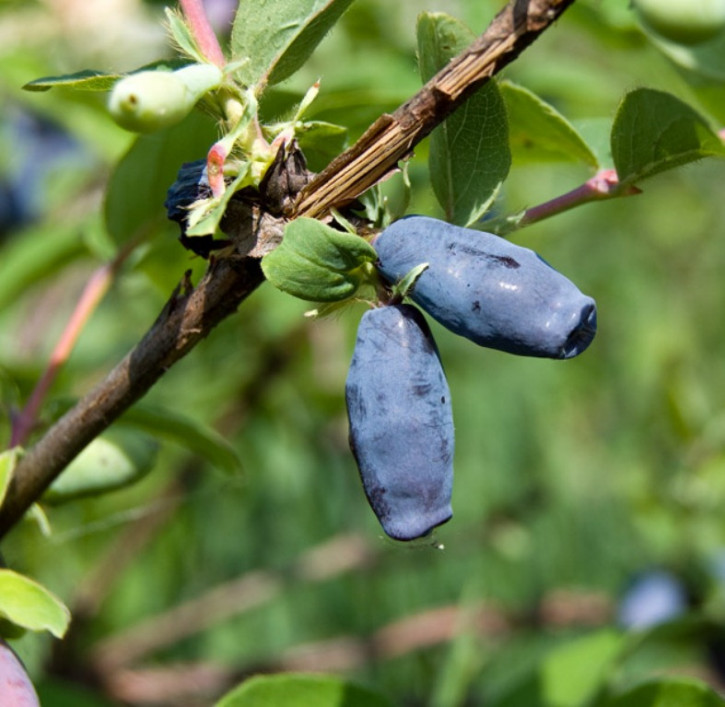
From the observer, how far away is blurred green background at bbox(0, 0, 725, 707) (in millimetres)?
1204

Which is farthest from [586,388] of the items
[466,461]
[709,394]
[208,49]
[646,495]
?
[208,49]

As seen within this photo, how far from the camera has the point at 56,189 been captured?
70.2 inches

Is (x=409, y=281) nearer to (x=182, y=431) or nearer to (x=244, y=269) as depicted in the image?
(x=244, y=269)

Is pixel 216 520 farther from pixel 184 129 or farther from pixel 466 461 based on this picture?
pixel 184 129

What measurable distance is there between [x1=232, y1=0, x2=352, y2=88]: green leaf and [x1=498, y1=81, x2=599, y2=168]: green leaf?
0.13 metres

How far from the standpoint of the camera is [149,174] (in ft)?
2.45

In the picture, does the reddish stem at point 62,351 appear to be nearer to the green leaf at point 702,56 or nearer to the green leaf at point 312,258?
the green leaf at point 312,258

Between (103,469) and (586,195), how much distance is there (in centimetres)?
33

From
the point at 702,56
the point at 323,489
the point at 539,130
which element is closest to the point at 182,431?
the point at 539,130

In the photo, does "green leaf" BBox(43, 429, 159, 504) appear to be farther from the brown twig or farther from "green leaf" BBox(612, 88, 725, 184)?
"green leaf" BBox(612, 88, 725, 184)

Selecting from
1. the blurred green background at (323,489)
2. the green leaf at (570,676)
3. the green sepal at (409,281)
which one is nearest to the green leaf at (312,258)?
the green sepal at (409,281)

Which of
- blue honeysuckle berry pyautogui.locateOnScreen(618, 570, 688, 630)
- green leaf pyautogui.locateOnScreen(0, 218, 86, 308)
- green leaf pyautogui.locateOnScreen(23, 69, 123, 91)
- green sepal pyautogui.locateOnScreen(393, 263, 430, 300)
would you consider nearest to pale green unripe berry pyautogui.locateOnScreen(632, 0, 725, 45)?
green sepal pyautogui.locateOnScreen(393, 263, 430, 300)

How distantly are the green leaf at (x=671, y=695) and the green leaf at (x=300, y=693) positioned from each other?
0.17 m

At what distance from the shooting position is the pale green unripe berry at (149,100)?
0.42 metres
